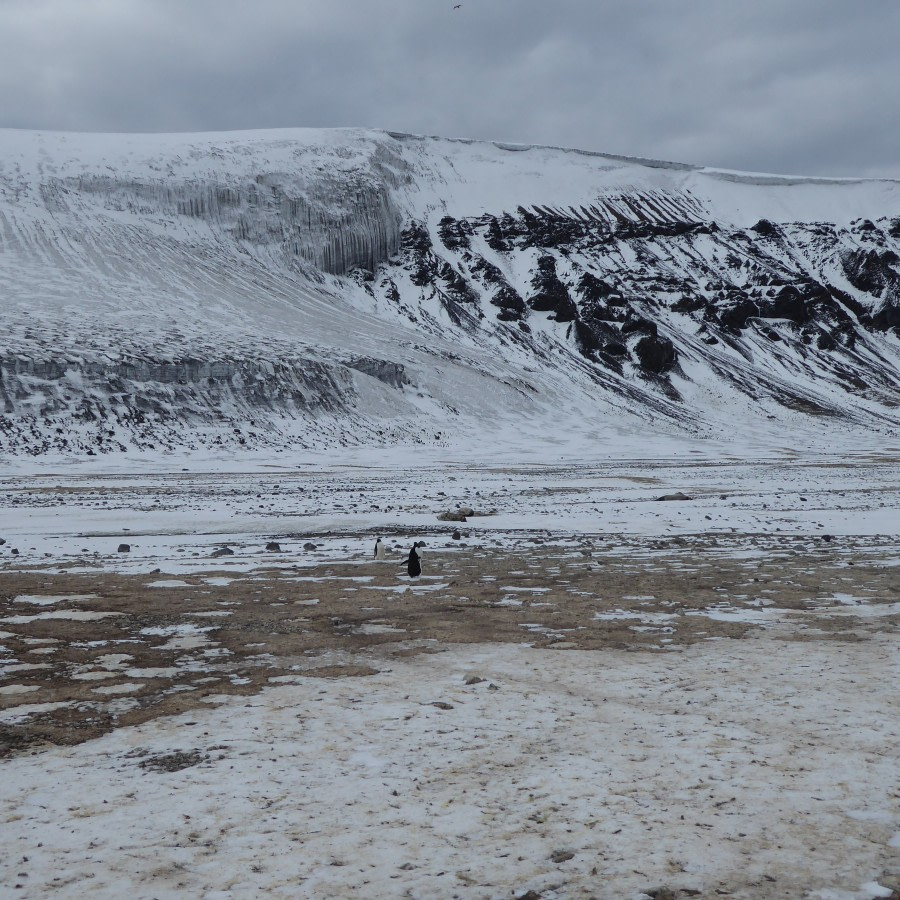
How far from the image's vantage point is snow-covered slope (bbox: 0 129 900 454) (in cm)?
6569

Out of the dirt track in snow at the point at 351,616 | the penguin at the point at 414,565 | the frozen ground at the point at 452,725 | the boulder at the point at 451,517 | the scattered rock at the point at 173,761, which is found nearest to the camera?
the frozen ground at the point at 452,725

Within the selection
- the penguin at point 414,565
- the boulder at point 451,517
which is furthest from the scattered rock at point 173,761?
the boulder at point 451,517

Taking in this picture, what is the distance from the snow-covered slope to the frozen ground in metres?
45.4

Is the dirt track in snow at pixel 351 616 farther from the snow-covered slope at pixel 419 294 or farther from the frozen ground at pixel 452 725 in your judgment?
the snow-covered slope at pixel 419 294

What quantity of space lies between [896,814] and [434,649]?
203 inches

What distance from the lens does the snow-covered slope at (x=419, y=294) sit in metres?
65.7

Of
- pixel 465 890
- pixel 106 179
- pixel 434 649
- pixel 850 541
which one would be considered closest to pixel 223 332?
pixel 106 179

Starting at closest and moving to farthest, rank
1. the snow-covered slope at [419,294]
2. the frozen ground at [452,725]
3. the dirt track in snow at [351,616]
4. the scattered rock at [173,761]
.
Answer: the frozen ground at [452,725], the scattered rock at [173,761], the dirt track in snow at [351,616], the snow-covered slope at [419,294]

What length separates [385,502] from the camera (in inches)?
1107

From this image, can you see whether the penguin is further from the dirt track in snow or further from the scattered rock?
the scattered rock

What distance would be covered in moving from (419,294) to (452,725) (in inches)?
4205

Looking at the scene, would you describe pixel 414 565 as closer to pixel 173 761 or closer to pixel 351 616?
pixel 351 616

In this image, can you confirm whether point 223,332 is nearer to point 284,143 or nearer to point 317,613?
point 284,143

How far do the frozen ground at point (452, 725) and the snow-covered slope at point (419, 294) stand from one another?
4537 centimetres
